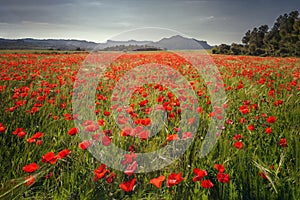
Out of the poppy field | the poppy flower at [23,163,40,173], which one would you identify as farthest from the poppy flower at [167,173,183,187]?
the poppy flower at [23,163,40,173]

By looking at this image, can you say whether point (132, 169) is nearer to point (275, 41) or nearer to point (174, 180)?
point (174, 180)

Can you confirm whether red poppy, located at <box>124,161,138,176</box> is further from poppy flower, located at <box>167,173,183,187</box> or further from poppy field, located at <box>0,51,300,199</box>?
poppy flower, located at <box>167,173,183,187</box>

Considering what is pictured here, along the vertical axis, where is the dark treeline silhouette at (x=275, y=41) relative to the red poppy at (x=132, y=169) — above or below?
above

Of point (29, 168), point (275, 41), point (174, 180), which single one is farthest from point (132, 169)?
point (275, 41)

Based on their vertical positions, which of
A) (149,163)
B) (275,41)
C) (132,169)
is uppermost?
(275,41)

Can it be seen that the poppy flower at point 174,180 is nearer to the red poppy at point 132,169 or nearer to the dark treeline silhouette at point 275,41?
the red poppy at point 132,169

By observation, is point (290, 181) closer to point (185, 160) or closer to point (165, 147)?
point (185, 160)

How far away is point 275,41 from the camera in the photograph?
1213 inches

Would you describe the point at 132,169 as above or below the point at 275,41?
below

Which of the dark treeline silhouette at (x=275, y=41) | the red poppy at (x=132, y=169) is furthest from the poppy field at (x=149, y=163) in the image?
the dark treeline silhouette at (x=275, y=41)

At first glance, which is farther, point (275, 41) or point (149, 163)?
point (275, 41)

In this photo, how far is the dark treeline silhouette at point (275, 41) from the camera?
27.1 metres

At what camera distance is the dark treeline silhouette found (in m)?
27.1

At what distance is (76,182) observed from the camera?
5.09 feet
